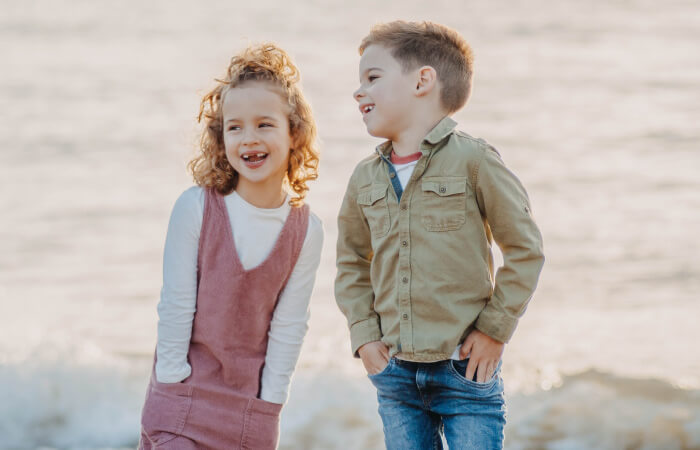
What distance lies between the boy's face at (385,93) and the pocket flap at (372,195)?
0.49 ft

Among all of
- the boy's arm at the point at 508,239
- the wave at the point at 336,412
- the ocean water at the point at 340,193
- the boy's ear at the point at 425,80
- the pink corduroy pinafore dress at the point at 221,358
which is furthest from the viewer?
the ocean water at the point at 340,193

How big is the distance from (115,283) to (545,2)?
10.2 m

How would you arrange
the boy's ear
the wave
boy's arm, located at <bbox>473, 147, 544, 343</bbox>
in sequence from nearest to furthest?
boy's arm, located at <bbox>473, 147, 544, 343</bbox> → the boy's ear → the wave

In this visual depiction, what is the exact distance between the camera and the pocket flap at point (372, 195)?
263 cm

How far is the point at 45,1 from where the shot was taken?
52.7ft

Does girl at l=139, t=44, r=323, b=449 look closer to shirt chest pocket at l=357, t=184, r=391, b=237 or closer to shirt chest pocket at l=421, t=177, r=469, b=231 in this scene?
shirt chest pocket at l=357, t=184, r=391, b=237

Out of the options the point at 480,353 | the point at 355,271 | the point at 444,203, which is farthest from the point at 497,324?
the point at 355,271

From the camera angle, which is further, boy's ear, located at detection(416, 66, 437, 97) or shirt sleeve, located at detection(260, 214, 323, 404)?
shirt sleeve, located at detection(260, 214, 323, 404)

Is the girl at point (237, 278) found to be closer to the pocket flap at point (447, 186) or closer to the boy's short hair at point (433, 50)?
the boy's short hair at point (433, 50)

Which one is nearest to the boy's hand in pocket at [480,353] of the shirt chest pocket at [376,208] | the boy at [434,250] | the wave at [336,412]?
the boy at [434,250]

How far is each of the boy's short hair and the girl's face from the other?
344 mm

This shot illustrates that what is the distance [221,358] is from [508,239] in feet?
2.95

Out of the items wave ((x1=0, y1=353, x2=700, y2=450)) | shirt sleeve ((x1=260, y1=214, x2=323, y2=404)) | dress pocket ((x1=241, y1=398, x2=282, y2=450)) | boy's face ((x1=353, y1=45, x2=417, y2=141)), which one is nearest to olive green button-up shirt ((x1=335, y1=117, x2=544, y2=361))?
boy's face ((x1=353, y1=45, x2=417, y2=141))

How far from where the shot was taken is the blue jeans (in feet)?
8.35
